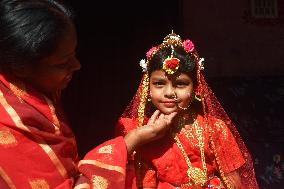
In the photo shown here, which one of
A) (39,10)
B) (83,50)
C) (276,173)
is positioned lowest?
(276,173)

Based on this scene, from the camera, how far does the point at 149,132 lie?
8.93 feet

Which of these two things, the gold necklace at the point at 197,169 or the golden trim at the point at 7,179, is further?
the gold necklace at the point at 197,169

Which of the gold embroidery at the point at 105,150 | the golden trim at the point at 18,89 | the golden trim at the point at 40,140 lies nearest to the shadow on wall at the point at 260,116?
the gold embroidery at the point at 105,150

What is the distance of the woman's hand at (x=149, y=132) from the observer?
266 cm

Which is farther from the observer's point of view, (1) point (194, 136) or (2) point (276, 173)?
(2) point (276, 173)

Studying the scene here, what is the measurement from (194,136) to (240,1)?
371 cm

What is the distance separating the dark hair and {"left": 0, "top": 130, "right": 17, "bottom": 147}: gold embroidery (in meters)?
1.10

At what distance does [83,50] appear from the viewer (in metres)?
4.98

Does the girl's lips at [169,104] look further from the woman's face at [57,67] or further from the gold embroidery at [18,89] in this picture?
the gold embroidery at [18,89]

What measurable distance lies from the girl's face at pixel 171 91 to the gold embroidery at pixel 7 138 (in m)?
1.03

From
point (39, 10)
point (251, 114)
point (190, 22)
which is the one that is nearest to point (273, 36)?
point (190, 22)

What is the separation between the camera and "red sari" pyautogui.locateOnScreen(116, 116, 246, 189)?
3029 millimetres

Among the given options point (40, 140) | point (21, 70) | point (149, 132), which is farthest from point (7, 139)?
point (149, 132)

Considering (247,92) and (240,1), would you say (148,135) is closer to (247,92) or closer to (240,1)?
(247,92)
